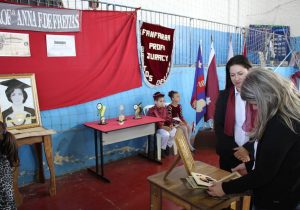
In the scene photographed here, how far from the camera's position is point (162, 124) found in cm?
430

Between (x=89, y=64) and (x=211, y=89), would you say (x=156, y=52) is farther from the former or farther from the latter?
(x=211, y=89)

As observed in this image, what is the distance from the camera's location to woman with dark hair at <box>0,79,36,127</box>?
2.97 m

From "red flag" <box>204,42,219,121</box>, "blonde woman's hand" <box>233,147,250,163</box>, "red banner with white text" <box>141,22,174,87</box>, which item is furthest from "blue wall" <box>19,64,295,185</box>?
"blonde woman's hand" <box>233,147,250,163</box>

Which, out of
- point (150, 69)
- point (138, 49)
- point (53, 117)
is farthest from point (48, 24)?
point (150, 69)

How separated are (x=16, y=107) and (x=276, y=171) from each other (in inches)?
108

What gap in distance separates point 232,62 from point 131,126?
188 cm

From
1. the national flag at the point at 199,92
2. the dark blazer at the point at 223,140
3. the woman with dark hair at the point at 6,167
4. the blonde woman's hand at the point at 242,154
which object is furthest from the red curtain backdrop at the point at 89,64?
the blonde woman's hand at the point at 242,154

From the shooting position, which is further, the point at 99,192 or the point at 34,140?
the point at 99,192

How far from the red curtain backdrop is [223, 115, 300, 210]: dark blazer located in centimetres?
265

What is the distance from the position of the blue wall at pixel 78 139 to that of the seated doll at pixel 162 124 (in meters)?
0.26

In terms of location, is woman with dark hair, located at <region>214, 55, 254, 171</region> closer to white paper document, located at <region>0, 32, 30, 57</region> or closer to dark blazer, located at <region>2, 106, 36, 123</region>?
dark blazer, located at <region>2, 106, 36, 123</region>

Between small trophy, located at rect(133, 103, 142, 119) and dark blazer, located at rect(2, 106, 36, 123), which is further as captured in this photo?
small trophy, located at rect(133, 103, 142, 119)

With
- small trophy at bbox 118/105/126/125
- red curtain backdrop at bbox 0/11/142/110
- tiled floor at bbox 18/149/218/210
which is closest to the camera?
tiled floor at bbox 18/149/218/210

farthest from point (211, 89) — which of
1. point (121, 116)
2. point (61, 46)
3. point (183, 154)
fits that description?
point (183, 154)
